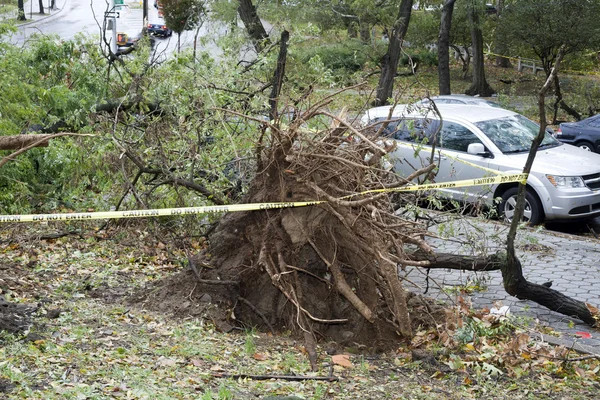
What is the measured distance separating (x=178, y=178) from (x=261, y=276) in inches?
74.7

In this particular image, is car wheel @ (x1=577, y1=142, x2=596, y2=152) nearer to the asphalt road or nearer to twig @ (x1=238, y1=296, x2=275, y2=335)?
the asphalt road

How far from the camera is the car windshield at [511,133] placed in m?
12.0

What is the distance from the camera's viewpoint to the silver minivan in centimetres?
1123

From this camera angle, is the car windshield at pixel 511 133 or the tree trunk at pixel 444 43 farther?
the tree trunk at pixel 444 43

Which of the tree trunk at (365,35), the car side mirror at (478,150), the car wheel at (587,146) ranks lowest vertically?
the car wheel at (587,146)

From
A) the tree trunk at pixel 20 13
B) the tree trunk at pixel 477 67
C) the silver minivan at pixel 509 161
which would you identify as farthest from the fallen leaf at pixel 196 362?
the tree trunk at pixel 477 67

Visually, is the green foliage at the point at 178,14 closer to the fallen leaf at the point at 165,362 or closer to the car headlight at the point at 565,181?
the car headlight at the point at 565,181

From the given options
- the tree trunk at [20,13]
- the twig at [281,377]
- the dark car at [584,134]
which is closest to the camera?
the twig at [281,377]

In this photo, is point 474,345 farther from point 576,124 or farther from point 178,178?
point 576,124

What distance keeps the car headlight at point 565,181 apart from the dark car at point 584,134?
6929mm

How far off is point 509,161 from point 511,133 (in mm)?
874

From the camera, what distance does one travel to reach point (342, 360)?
601 cm

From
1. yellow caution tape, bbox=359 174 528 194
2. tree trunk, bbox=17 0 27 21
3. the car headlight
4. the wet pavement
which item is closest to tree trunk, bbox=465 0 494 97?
tree trunk, bbox=17 0 27 21

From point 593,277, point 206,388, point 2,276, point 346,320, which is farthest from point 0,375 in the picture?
point 593,277
